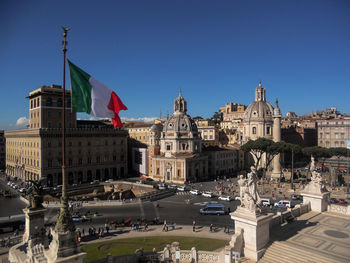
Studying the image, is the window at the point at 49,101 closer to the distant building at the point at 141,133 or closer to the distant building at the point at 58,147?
the distant building at the point at 58,147

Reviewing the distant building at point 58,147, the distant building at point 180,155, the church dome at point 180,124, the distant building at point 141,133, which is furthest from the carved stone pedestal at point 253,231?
the distant building at point 141,133

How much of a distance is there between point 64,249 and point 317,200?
61.2ft

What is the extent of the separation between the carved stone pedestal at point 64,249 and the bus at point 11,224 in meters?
21.8

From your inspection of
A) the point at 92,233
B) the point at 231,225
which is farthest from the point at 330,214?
the point at 92,233

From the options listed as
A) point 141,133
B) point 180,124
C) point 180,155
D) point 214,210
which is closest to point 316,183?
point 214,210

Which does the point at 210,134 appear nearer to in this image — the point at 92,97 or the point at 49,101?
the point at 49,101

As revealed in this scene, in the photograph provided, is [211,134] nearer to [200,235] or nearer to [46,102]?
[46,102]

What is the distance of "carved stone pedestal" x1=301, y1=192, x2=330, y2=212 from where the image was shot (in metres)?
20.9

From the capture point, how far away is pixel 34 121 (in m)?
64.1

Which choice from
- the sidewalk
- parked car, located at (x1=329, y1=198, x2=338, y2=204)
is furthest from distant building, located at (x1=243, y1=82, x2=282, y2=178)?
the sidewalk

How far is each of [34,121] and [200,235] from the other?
53760 mm

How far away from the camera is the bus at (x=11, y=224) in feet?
93.2

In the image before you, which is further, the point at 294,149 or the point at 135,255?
the point at 294,149

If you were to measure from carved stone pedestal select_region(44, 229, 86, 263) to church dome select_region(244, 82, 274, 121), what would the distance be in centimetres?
6981
